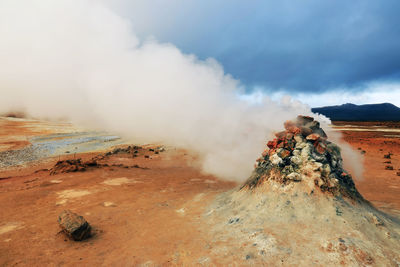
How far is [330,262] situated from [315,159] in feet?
9.05

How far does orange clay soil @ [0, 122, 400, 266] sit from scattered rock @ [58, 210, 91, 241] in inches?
7.0

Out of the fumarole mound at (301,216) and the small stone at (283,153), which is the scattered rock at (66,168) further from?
the small stone at (283,153)

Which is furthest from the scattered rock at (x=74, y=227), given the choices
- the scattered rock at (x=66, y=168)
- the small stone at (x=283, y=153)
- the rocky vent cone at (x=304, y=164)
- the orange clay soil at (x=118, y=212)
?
the scattered rock at (x=66, y=168)

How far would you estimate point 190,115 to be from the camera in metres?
21.8

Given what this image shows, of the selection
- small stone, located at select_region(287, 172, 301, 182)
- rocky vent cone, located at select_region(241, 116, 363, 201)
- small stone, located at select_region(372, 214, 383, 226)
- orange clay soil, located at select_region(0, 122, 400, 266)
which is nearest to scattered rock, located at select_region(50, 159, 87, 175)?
orange clay soil, located at select_region(0, 122, 400, 266)

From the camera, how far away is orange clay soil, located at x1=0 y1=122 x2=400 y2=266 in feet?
14.2

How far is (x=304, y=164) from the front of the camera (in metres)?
5.68

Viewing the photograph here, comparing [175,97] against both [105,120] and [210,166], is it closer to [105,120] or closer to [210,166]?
[210,166]

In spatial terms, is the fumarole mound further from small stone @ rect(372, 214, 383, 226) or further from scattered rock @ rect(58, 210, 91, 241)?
scattered rock @ rect(58, 210, 91, 241)

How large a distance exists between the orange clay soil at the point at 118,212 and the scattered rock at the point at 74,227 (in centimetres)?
18

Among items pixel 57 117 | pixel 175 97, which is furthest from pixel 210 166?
pixel 57 117

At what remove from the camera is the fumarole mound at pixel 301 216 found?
3.81m

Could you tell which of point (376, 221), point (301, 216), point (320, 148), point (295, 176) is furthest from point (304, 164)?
point (376, 221)

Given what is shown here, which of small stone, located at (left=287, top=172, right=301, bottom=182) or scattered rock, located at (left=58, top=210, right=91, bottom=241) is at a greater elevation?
small stone, located at (left=287, top=172, right=301, bottom=182)
